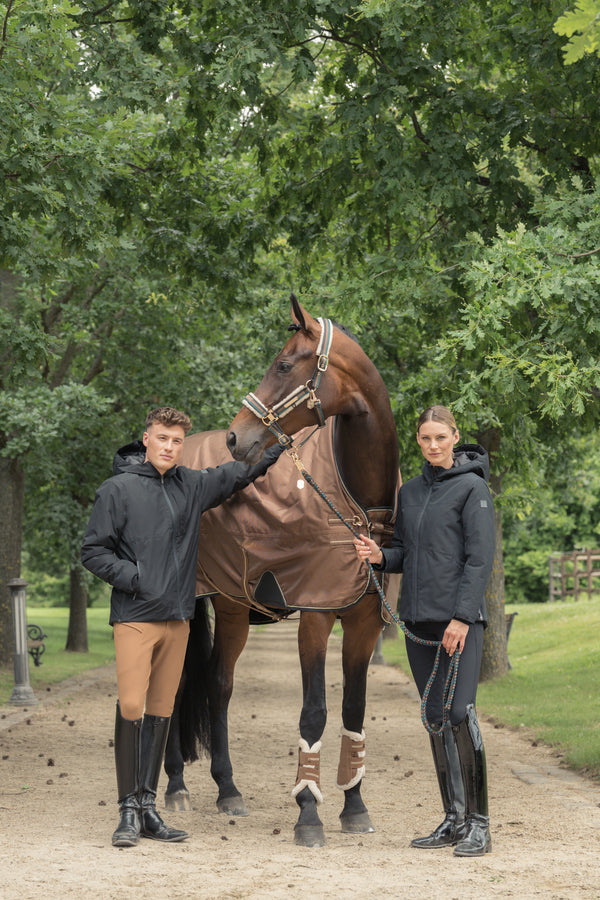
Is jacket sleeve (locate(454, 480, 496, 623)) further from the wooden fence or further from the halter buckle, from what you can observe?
the wooden fence

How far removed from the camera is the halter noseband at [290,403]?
17.3 feet

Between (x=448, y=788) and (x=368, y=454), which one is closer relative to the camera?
(x=448, y=788)

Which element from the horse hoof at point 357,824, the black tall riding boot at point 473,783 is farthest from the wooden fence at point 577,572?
the black tall riding boot at point 473,783

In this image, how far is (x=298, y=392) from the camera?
527cm

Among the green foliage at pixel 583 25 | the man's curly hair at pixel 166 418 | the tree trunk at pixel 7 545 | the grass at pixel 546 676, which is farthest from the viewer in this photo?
the tree trunk at pixel 7 545

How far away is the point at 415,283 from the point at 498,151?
1.23 m

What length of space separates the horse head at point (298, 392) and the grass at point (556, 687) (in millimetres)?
3929

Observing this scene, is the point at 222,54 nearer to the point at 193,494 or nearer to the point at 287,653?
the point at 193,494

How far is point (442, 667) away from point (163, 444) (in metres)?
1.84

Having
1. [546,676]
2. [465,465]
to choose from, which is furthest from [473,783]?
[546,676]

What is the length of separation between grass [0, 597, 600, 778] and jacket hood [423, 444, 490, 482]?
3337 millimetres

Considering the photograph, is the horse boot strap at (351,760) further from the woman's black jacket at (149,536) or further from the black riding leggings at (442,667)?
the woman's black jacket at (149,536)

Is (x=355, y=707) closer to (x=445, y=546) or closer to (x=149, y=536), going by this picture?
(x=445, y=546)

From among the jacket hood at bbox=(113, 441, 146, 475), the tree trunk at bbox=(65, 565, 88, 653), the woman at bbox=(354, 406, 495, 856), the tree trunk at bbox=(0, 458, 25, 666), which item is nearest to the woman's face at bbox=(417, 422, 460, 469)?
the woman at bbox=(354, 406, 495, 856)
